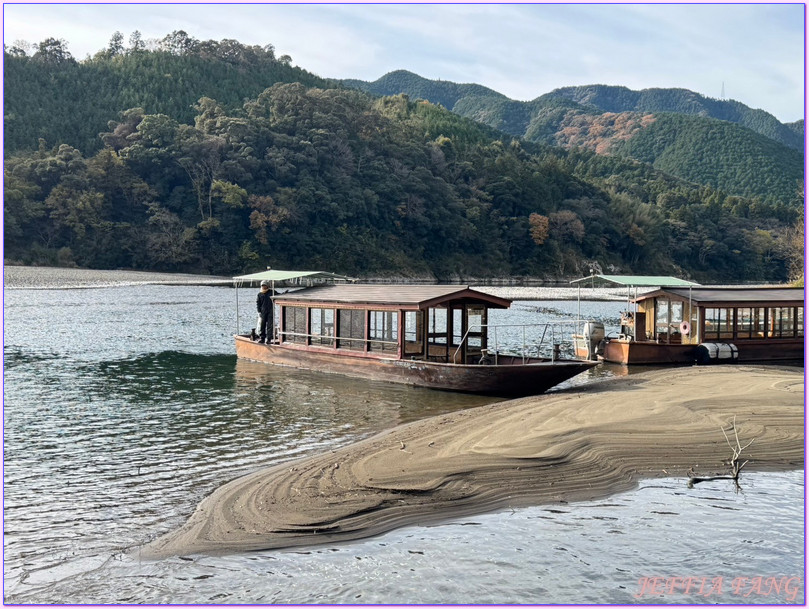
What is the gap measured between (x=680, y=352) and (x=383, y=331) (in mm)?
12187

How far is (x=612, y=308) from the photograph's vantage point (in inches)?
2844

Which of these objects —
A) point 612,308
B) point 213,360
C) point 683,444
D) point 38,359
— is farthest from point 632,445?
point 612,308

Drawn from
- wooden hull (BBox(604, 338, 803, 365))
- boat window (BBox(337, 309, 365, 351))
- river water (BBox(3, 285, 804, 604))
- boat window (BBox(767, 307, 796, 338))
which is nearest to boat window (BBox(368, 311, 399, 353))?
boat window (BBox(337, 309, 365, 351))

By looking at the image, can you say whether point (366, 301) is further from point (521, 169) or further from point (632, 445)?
point (521, 169)

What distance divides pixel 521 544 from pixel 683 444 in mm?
5953

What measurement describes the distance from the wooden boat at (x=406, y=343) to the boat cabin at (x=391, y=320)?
0.10ft

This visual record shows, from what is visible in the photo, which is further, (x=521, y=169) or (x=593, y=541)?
(x=521, y=169)

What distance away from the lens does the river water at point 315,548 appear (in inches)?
354

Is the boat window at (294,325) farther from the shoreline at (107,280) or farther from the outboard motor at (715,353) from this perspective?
the shoreline at (107,280)

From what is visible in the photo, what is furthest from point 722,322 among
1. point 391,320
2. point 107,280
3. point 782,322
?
point 107,280

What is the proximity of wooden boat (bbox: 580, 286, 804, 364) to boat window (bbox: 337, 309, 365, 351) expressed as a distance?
1086cm

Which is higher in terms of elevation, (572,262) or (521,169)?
(521,169)

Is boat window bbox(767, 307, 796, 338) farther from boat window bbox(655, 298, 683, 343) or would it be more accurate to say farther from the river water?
the river water

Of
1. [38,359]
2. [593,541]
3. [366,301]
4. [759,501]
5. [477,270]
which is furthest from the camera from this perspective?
[477,270]
